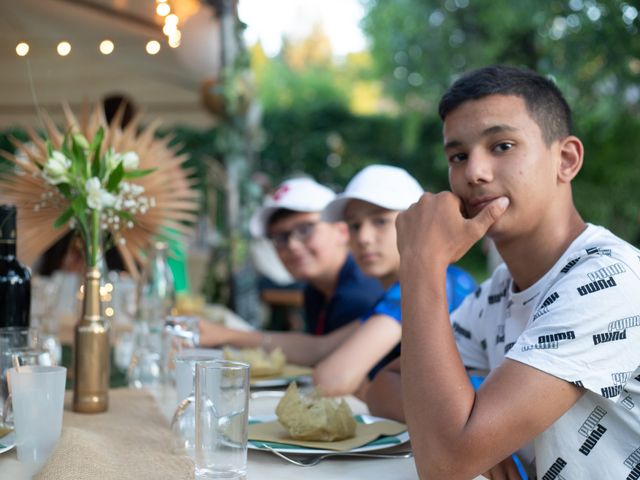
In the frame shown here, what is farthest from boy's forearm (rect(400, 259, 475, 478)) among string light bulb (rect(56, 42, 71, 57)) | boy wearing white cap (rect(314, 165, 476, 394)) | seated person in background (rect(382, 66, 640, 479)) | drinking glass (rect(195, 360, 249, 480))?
string light bulb (rect(56, 42, 71, 57))

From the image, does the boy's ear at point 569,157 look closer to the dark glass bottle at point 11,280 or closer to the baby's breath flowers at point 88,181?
the baby's breath flowers at point 88,181

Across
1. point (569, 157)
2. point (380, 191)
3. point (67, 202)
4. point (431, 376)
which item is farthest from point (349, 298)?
point (431, 376)

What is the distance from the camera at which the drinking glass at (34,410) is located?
1.37m

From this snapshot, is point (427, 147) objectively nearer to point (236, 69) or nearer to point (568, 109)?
point (236, 69)

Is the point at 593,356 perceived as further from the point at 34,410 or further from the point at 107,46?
the point at 107,46

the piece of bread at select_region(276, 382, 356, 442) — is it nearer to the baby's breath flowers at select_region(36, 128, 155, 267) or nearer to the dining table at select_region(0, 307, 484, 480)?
the dining table at select_region(0, 307, 484, 480)

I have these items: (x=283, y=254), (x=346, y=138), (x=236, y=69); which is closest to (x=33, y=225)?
(x=283, y=254)

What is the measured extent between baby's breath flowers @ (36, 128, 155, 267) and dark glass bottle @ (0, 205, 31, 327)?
119 mm

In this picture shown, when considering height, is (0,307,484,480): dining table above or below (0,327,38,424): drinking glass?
below

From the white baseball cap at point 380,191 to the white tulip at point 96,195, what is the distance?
3.24 ft

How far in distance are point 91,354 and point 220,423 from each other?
71 centimetres

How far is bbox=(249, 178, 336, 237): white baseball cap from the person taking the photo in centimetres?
330

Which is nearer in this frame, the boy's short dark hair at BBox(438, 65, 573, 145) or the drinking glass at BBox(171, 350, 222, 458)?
the drinking glass at BBox(171, 350, 222, 458)

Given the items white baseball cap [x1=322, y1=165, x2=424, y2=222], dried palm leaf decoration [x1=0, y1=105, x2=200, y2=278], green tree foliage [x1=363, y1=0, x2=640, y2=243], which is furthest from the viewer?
green tree foliage [x1=363, y1=0, x2=640, y2=243]
